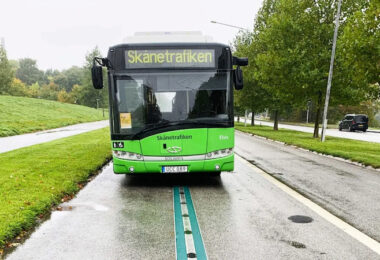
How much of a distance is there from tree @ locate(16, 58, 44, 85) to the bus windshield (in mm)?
145947

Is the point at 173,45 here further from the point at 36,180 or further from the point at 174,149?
the point at 36,180

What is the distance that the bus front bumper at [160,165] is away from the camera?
7227 mm

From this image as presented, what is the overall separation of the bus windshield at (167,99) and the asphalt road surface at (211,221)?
1.61m

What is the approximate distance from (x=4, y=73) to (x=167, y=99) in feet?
268

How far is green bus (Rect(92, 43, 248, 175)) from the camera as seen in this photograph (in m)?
7.21

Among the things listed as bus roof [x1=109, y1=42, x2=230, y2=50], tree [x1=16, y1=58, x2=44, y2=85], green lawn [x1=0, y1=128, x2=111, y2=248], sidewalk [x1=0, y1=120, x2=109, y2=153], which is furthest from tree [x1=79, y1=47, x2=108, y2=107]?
bus roof [x1=109, y1=42, x2=230, y2=50]

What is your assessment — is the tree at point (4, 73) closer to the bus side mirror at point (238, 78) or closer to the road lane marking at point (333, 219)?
the bus side mirror at point (238, 78)

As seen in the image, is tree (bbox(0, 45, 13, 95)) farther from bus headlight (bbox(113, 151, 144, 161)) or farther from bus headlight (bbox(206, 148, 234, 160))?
bus headlight (bbox(206, 148, 234, 160))

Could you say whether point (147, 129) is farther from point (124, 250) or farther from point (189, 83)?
point (124, 250)

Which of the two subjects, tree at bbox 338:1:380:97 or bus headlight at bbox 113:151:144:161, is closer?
Answer: bus headlight at bbox 113:151:144:161

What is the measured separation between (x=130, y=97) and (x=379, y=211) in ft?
17.8

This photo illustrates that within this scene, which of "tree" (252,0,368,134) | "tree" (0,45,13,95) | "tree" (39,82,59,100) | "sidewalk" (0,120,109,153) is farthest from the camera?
"tree" (39,82,59,100)

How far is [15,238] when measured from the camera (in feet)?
14.5

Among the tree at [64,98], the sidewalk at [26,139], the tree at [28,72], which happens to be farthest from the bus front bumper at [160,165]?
the tree at [28,72]
